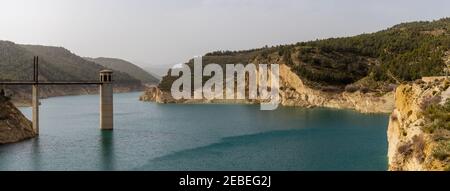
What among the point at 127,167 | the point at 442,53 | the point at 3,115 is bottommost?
the point at 127,167

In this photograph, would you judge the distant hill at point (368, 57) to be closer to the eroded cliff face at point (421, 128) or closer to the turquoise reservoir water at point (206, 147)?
the turquoise reservoir water at point (206, 147)

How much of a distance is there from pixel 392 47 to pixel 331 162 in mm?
91809

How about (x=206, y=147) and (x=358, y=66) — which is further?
(x=358, y=66)

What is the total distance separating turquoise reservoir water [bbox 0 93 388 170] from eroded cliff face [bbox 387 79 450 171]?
12.6 ft

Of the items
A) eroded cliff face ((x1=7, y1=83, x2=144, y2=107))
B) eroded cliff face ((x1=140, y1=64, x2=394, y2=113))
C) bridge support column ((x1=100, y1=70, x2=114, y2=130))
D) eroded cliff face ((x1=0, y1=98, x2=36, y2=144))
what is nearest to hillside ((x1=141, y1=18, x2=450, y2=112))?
eroded cliff face ((x1=140, y1=64, x2=394, y2=113))

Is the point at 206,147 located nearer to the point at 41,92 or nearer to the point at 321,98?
the point at 321,98

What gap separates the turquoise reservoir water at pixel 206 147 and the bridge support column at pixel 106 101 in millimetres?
1847

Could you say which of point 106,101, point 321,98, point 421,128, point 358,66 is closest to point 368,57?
point 358,66

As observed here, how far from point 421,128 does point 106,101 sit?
47.4 m

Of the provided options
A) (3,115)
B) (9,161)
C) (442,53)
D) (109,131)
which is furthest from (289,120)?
(9,161)

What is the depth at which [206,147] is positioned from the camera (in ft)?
163

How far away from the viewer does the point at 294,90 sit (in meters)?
124

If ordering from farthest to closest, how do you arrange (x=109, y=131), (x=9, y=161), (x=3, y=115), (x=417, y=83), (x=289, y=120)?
(x=289, y=120) < (x=109, y=131) < (x=3, y=115) < (x=9, y=161) < (x=417, y=83)
